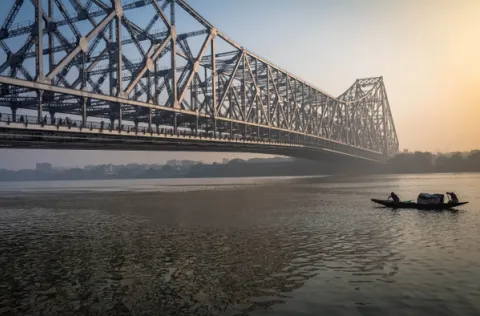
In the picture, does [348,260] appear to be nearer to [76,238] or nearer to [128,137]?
[76,238]

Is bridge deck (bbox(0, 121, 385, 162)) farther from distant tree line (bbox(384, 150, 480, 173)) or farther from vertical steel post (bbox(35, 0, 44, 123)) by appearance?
distant tree line (bbox(384, 150, 480, 173))

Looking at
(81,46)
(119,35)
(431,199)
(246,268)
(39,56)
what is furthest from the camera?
(119,35)

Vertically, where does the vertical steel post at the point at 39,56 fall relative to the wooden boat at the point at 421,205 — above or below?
above

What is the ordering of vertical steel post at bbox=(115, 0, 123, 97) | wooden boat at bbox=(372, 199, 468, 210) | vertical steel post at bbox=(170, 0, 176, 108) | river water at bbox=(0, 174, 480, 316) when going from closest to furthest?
river water at bbox=(0, 174, 480, 316), wooden boat at bbox=(372, 199, 468, 210), vertical steel post at bbox=(115, 0, 123, 97), vertical steel post at bbox=(170, 0, 176, 108)

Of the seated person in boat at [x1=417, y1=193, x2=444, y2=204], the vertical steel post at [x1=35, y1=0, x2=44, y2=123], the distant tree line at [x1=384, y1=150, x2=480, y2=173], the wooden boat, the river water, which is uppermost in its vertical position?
the vertical steel post at [x1=35, y1=0, x2=44, y2=123]

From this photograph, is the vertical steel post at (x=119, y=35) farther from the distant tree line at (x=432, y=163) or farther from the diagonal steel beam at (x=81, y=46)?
the distant tree line at (x=432, y=163)

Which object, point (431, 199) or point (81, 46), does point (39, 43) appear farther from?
point (431, 199)

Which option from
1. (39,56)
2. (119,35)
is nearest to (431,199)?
(39,56)

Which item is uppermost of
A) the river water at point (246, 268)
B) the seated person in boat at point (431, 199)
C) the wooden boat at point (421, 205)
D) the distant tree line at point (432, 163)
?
the distant tree line at point (432, 163)

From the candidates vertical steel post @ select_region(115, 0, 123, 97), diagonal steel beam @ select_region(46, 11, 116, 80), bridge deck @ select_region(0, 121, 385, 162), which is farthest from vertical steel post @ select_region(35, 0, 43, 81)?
vertical steel post @ select_region(115, 0, 123, 97)

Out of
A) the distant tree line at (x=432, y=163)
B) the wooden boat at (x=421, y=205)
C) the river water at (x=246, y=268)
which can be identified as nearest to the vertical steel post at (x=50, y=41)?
the river water at (x=246, y=268)

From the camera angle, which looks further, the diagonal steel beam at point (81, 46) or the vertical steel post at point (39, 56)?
the diagonal steel beam at point (81, 46)

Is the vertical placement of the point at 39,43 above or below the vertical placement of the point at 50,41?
→ below

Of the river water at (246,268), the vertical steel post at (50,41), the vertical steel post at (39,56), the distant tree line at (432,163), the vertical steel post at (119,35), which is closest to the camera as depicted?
the river water at (246,268)
